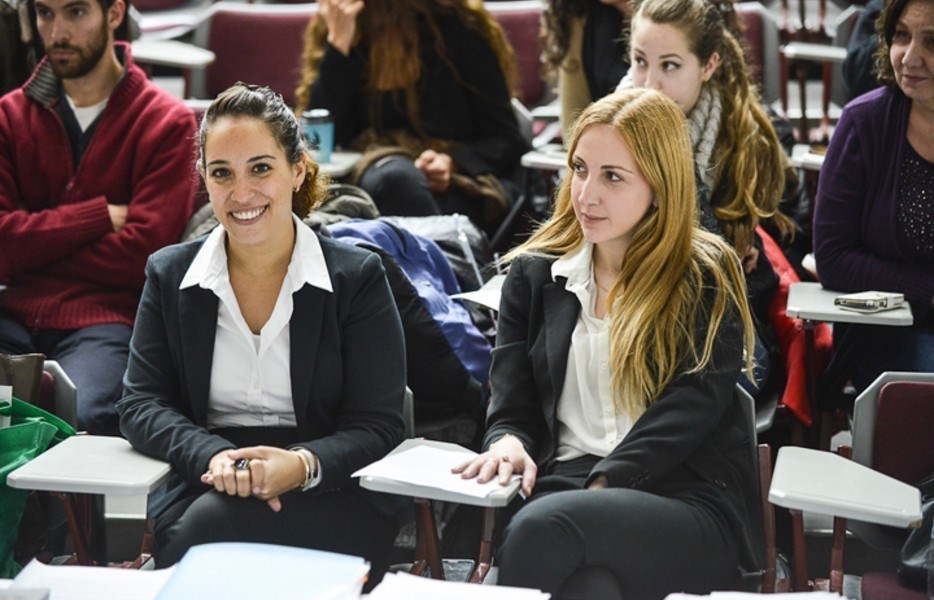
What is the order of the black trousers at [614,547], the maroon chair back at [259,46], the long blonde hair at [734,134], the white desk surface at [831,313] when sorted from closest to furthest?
1. the black trousers at [614,547]
2. the white desk surface at [831,313]
3. the long blonde hair at [734,134]
4. the maroon chair back at [259,46]

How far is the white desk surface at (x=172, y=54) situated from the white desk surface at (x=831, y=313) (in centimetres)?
243

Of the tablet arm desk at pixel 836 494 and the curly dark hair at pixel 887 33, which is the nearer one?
the tablet arm desk at pixel 836 494

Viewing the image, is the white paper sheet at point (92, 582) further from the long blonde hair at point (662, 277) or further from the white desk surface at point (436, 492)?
the long blonde hair at point (662, 277)

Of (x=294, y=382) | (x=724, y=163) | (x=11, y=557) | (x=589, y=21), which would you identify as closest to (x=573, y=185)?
(x=294, y=382)

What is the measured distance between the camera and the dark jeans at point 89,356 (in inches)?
116

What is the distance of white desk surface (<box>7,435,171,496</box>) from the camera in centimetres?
218

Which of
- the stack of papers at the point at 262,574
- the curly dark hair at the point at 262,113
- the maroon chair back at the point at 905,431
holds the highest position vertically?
the curly dark hair at the point at 262,113

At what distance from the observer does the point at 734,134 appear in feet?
10.5

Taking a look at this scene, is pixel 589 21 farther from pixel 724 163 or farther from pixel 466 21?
pixel 724 163

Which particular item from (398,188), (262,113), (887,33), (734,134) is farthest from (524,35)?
(262,113)

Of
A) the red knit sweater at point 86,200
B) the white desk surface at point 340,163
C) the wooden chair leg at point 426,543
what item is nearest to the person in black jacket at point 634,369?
the wooden chair leg at point 426,543

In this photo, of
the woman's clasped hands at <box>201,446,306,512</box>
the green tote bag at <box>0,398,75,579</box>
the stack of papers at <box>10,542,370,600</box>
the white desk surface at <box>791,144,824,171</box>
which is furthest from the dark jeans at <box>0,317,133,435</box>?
the white desk surface at <box>791,144,824,171</box>

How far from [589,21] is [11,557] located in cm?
243

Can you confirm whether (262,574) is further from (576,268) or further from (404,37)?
(404,37)
